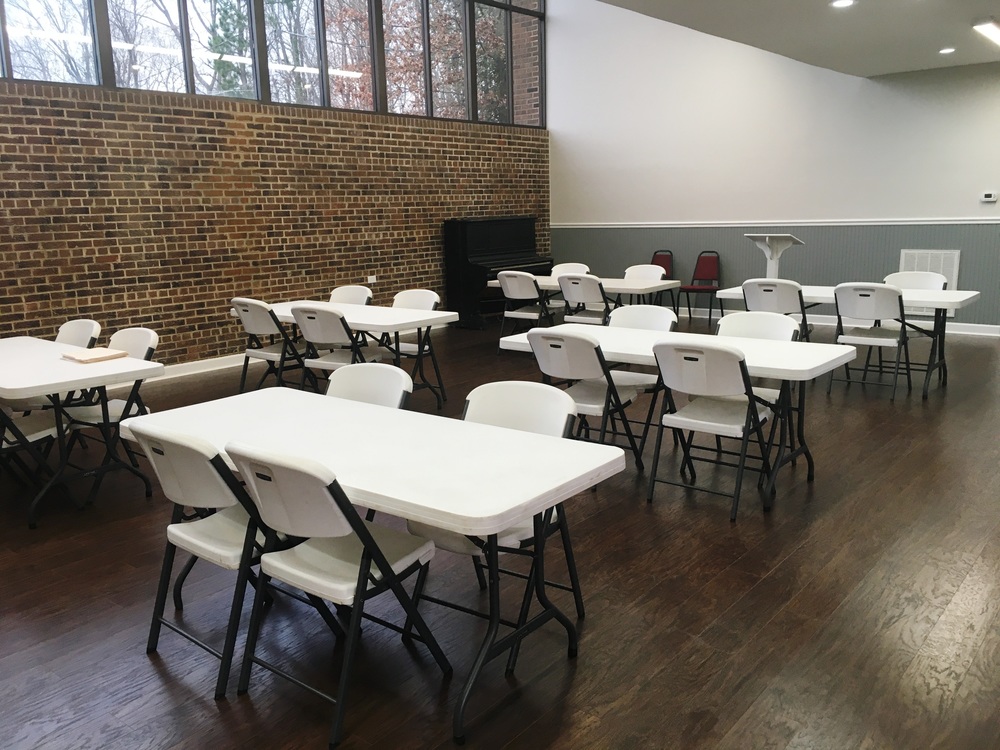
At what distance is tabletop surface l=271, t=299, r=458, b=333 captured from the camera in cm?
511

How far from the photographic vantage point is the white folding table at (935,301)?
5.48 meters

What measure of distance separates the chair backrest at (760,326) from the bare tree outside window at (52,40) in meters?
5.39

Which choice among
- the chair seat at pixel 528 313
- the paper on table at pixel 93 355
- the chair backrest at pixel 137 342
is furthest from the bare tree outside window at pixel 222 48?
the paper on table at pixel 93 355

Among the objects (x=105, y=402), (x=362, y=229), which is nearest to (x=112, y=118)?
(x=362, y=229)

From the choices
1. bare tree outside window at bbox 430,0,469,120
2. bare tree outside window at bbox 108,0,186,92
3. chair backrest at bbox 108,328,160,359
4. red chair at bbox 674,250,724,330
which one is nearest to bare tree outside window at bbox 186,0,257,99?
bare tree outside window at bbox 108,0,186,92

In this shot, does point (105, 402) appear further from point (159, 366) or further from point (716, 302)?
point (716, 302)

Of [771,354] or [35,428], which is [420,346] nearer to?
[35,428]

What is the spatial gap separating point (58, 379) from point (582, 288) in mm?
4559

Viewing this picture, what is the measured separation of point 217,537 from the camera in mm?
2520

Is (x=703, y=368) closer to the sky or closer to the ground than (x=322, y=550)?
closer to the sky

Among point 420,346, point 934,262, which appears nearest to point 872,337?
point 934,262

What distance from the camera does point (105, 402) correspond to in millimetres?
4098

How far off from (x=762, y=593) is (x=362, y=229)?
6.55 m

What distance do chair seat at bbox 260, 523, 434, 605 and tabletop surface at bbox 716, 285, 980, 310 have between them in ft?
14.8
